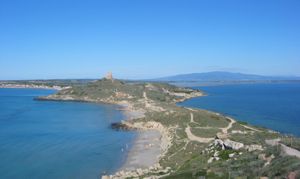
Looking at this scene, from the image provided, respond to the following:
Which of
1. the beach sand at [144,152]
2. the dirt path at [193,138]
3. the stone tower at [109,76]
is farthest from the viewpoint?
the stone tower at [109,76]

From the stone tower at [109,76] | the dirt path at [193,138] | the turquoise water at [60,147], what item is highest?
the stone tower at [109,76]

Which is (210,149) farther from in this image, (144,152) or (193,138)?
(193,138)

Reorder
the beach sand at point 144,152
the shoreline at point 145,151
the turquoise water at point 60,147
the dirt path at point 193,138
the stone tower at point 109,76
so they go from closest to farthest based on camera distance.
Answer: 1. the shoreline at point 145,151
2. the turquoise water at point 60,147
3. the beach sand at point 144,152
4. the dirt path at point 193,138
5. the stone tower at point 109,76

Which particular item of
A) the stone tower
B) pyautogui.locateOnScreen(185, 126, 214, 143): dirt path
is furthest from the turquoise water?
the stone tower

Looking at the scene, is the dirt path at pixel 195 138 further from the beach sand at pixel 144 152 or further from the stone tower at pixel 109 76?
the stone tower at pixel 109 76

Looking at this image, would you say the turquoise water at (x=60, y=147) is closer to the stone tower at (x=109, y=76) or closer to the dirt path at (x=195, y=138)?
the dirt path at (x=195, y=138)

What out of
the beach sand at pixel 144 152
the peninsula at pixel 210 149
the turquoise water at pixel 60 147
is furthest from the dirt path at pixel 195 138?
the turquoise water at pixel 60 147

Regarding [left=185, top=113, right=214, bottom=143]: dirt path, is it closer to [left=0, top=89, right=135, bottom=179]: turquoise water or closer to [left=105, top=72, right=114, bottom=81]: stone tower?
[left=0, top=89, right=135, bottom=179]: turquoise water

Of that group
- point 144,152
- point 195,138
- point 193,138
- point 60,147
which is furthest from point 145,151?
point 60,147

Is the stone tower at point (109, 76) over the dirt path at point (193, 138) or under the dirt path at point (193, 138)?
over

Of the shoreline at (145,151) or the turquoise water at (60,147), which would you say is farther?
the turquoise water at (60,147)
